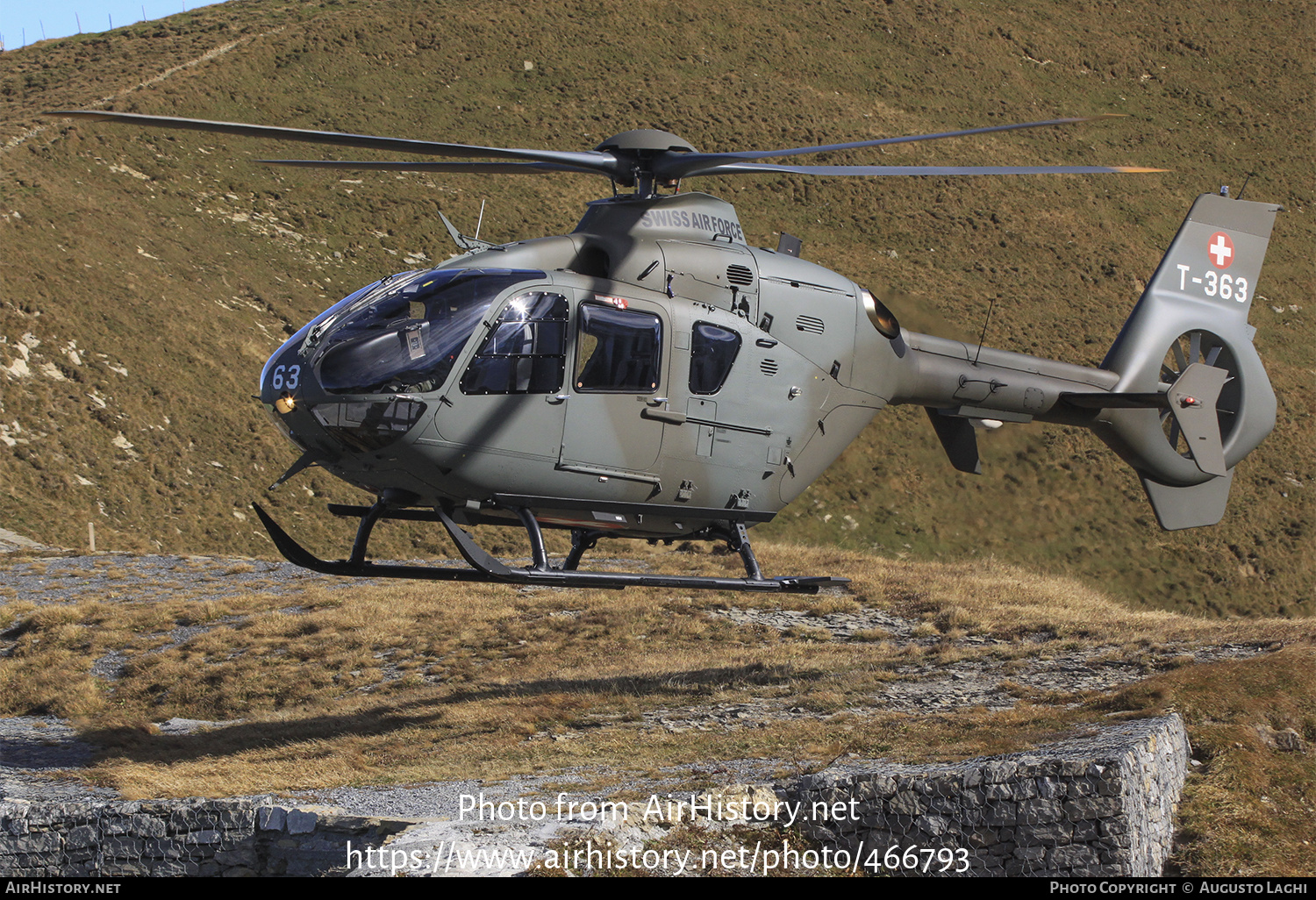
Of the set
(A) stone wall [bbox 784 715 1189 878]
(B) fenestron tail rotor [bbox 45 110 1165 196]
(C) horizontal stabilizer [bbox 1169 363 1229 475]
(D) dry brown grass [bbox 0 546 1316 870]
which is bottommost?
(D) dry brown grass [bbox 0 546 1316 870]

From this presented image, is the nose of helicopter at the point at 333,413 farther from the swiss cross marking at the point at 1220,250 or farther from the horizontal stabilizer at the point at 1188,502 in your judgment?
the swiss cross marking at the point at 1220,250

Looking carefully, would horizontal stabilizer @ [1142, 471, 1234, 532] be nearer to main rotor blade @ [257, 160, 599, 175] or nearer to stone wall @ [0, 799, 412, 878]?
main rotor blade @ [257, 160, 599, 175]

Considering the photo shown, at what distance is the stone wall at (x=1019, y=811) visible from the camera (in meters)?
Answer: 8.57

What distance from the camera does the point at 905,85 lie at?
62969mm

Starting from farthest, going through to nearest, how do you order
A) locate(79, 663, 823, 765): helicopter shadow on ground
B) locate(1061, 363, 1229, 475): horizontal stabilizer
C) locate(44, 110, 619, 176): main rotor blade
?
locate(1061, 363, 1229, 475): horizontal stabilizer → locate(79, 663, 823, 765): helicopter shadow on ground → locate(44, 110, 619, 176): main rotor blade

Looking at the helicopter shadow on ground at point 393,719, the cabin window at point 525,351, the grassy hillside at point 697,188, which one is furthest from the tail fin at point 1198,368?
the cabin window at point 525,351

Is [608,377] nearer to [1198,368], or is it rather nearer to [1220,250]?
[1198,368]

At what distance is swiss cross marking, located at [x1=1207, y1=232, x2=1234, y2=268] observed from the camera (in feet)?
54.5

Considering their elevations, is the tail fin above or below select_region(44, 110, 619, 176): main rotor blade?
below

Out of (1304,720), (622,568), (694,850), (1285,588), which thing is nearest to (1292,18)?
(1285,588)

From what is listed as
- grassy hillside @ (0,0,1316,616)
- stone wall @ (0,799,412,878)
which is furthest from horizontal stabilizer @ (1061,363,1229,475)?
stone wall @ (0,799,412,878)

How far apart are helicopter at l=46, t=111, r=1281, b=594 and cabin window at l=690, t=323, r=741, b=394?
0.09 feet

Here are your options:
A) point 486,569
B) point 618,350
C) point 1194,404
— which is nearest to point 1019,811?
point 486,569

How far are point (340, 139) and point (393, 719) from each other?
27.0 ft
